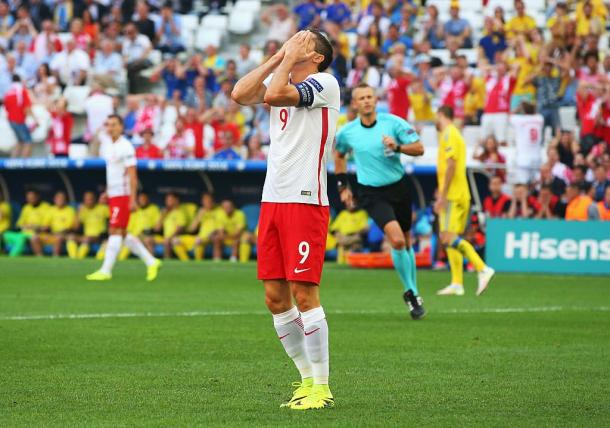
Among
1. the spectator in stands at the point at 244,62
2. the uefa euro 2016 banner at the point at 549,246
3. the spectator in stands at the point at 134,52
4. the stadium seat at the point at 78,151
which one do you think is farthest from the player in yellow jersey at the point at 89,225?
the uefa euro 2016 banner at the point at 549,246

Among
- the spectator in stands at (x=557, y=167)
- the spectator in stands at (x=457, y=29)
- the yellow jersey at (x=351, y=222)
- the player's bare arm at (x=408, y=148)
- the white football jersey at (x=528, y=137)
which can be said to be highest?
the spectator in stands at (x=457, y=29)

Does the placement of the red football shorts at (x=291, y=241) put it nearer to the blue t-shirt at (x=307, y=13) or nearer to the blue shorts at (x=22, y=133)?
the blue shorts at (x=22, y=133)

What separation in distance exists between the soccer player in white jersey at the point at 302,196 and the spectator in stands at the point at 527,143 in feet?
51.4

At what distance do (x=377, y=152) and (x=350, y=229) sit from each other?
33.7 ft

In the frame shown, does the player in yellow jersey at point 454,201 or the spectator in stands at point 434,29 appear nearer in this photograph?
the player in yellow jersey at point 454,201

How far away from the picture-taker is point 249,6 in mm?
31234

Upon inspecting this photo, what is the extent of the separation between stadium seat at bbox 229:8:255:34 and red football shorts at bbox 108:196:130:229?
12928 millimetres

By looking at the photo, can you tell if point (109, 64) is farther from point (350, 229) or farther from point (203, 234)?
point (350, 229)

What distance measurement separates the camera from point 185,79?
93.8 feet

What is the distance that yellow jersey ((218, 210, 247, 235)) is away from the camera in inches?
1002

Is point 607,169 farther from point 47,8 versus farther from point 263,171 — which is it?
point 47,8

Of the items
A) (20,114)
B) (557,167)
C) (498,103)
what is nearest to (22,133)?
(20,114)

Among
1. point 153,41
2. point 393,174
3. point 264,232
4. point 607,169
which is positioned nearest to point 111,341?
point 264,232

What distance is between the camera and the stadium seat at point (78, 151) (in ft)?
89.5
